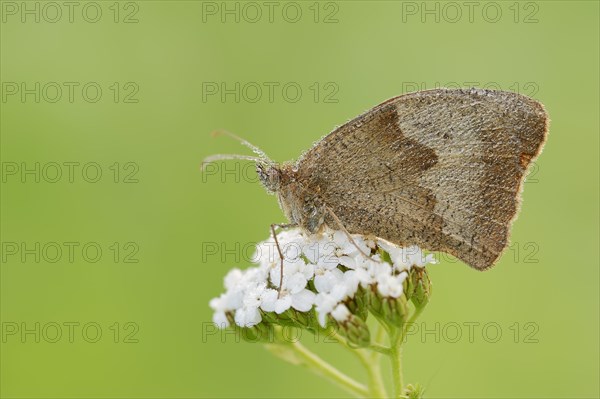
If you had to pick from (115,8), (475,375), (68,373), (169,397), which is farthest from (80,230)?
(475,375)

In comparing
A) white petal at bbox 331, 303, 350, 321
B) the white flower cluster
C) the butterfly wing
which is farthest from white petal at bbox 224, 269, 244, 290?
white petal at bbox 331, 303, 350, 321

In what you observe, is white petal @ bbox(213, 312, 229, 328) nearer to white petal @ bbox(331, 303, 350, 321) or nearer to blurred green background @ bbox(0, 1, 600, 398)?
white petal @ bbox(331, 303, 350, 321)

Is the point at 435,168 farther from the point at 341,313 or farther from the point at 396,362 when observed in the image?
the point at 396,362

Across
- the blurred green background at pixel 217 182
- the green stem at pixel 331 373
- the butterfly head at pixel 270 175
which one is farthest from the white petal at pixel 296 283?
the blurred green background at pixel 217 182

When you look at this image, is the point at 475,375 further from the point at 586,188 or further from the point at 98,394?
the point at 98,394

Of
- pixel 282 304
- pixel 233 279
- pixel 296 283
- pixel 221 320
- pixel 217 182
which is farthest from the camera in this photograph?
pixel 217 182

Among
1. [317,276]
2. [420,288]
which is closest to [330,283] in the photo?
[317,276]

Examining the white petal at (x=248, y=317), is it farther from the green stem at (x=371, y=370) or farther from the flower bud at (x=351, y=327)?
the flower bud at (x=351, y=327)
